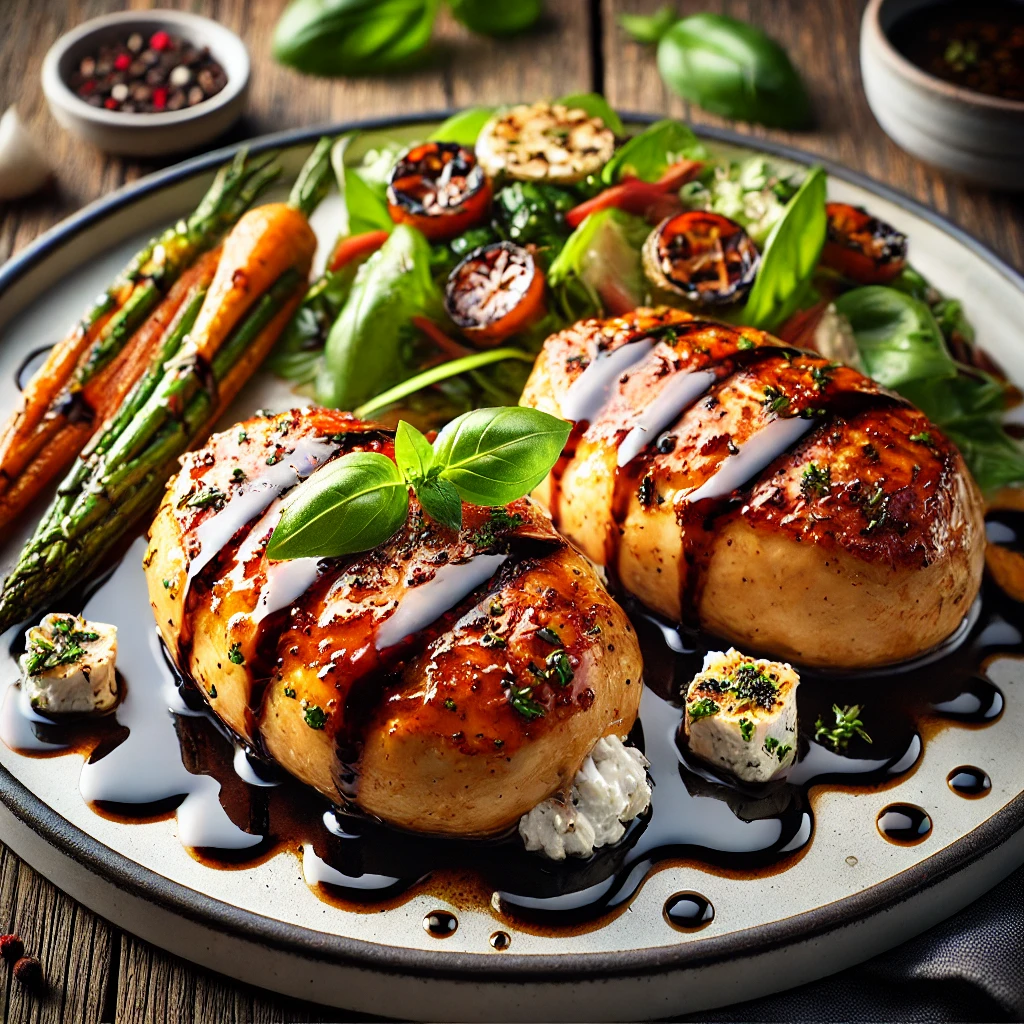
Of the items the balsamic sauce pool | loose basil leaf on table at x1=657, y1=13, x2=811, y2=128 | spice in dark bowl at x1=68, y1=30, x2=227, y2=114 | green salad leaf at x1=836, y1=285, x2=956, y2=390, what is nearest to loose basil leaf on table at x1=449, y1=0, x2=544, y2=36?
loose basil leaf on table at x1=657, y1=13, x2=811, y2=128

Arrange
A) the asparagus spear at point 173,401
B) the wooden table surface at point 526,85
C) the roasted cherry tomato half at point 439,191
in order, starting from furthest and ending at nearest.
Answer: the wooden table surface at point 526,85 → the roasted cherry tomato half at point 439,191 → the asparagus spear at point 173,401

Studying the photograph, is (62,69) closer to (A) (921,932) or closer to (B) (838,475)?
(B) (838,475)

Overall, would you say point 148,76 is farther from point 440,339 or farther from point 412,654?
point 412,654

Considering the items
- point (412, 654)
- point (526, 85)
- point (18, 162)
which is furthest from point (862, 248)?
point (18, 162)

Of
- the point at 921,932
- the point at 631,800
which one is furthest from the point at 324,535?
the point at 921,932

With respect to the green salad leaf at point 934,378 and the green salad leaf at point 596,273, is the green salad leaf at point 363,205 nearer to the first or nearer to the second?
the green salad leaf at point 596,273

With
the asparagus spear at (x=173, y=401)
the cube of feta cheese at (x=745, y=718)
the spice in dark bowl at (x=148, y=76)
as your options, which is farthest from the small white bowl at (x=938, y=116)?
the cube of feta cheese at (x=745, y=718)

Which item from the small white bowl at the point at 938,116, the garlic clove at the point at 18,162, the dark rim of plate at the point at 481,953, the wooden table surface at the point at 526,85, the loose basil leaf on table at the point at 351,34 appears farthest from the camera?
the loose basil leaf on table at the point at 351,34
